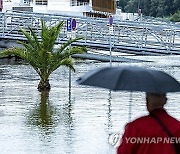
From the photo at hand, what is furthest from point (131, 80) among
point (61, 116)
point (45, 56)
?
point (45, 56)

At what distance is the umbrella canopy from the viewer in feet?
17.0

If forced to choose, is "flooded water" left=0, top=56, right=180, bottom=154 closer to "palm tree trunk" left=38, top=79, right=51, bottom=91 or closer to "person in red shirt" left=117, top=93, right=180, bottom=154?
"palm tree trunk" left=38, top=79, right=51, bottom=91

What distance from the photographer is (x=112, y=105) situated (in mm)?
18281

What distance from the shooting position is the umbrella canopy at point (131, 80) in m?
5.18

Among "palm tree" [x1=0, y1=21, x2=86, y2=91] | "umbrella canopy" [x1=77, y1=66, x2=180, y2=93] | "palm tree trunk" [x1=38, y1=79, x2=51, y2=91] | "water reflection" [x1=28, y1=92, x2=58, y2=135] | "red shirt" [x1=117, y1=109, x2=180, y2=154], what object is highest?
"umbrella canopy" [x1=77, y1=66, x2=180, y2=93]

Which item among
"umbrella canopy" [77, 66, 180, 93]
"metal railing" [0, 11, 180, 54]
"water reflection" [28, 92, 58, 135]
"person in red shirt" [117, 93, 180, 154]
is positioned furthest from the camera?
"metal railing" [0, 11, 180, 54]

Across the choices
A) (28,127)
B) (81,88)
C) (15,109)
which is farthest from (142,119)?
(81,88)

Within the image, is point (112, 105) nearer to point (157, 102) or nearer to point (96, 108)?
point (96, 108)

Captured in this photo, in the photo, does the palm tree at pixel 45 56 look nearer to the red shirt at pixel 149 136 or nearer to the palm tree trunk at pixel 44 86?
the palm tree trunk at pixel 44 86

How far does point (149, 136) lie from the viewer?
4883 millimetres

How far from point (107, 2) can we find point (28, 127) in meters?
69.0

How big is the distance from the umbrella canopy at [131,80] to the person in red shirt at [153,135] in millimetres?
250

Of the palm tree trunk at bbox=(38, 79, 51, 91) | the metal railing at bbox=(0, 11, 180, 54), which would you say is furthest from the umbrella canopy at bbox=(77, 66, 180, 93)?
the metal railing at bbox=(0, 11, 180, 54)

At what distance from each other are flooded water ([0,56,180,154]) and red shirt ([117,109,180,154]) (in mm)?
6221
